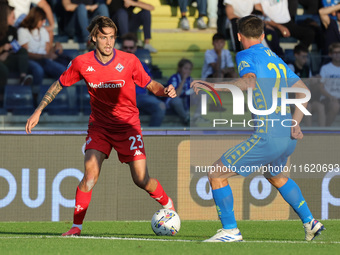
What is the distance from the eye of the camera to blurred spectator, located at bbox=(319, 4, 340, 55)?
1318 cm

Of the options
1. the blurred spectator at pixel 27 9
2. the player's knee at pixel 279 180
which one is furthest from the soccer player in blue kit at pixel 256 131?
the blurred spectator at pixel 27 9

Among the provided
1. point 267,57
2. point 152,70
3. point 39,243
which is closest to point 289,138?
point 267,57

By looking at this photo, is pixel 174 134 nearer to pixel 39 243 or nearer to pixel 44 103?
pixel 44 103

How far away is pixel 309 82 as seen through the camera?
1123 cm

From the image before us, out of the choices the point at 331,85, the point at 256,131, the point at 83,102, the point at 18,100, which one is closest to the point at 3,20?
the point at 18,100

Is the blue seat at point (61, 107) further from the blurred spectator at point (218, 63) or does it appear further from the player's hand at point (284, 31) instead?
the player's hand at point (284, 31)

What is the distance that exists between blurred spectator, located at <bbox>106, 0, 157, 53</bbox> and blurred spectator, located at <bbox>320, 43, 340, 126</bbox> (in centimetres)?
291

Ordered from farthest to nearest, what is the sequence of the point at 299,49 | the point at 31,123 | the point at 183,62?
1. the point at 299,49
2. the point at 183,62
3. the point at 31,123

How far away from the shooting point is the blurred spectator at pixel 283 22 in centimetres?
1338

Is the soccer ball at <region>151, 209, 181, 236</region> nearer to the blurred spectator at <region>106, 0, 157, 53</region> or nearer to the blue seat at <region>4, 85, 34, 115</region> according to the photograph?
the blue seat at <region>4, 85, 34, 115</region>

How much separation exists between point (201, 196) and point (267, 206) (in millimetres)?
918

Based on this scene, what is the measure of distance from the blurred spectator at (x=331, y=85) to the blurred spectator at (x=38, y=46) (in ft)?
13.4

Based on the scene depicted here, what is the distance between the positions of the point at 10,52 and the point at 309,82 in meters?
4.69

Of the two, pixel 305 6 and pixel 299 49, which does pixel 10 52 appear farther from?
pixel 305 6
